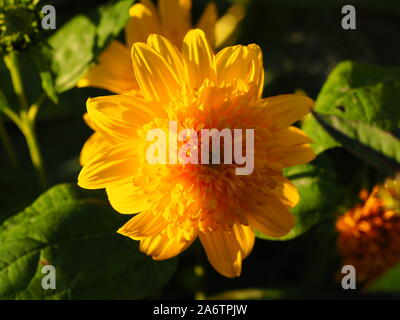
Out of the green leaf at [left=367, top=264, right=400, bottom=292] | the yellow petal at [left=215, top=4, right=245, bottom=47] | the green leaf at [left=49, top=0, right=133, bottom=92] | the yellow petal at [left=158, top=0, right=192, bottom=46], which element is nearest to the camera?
the green leaf at [left=367, top=264, right=400, bottom=292]

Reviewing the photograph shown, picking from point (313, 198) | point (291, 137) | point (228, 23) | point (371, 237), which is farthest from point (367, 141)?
point (228, 23)

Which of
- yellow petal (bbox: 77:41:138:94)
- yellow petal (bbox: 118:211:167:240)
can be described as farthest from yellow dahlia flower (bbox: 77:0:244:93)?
yellow petal (bbox: 118:211:167:240)

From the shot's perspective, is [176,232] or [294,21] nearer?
[176,232]

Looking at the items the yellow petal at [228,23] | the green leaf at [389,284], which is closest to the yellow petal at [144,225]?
the green leaf at [389,284]

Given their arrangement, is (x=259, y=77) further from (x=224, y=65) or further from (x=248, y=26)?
(x=248, y=26)

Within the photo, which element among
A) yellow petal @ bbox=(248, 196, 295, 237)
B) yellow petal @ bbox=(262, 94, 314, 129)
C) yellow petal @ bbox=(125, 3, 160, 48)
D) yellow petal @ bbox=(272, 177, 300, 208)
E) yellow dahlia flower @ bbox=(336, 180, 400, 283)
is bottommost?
yellow dahlia flower @ bbox=(336, 180, 400, 283)

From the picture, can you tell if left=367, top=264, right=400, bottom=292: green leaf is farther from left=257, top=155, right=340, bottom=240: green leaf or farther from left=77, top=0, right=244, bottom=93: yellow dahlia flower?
left=77, top=0, right=244, bottom=93: yellow dahlia flower

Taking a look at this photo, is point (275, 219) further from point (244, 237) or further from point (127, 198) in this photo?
point (127, 198)
